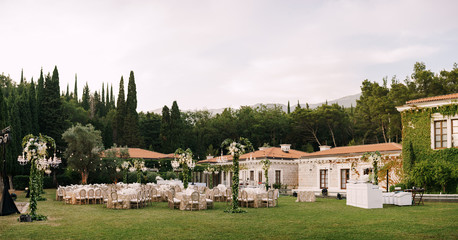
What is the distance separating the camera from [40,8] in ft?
61.1

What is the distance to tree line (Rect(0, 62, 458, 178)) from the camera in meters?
46.3

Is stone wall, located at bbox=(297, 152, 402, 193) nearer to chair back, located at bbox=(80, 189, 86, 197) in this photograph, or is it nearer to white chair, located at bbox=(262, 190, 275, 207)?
white chair, located at bbox=(262, 190, 275, 207)

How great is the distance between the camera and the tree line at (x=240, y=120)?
46344 millimetres

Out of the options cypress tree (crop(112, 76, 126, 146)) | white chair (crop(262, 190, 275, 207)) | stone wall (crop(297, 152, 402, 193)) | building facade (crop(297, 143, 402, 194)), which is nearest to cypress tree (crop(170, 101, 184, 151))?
cypress tree (crop(112, 76, 126, 146))

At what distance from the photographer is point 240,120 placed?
65.4m

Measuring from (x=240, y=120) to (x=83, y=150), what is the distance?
30.5 m

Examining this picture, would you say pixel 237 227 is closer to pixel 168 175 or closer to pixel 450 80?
pixel 168 175

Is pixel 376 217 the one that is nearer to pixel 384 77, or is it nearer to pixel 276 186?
pixel 276 186

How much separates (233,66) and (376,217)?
22.1 m

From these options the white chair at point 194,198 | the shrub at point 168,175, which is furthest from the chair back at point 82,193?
the shrub at point 168,175

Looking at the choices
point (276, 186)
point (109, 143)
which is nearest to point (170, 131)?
point (109, 143)

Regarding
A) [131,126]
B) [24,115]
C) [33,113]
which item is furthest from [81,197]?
[131,126]

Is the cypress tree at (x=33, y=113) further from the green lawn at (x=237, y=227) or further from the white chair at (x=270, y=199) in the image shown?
the white chair at (x=270, y=199)

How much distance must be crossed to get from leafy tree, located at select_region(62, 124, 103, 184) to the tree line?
4.71 metres
